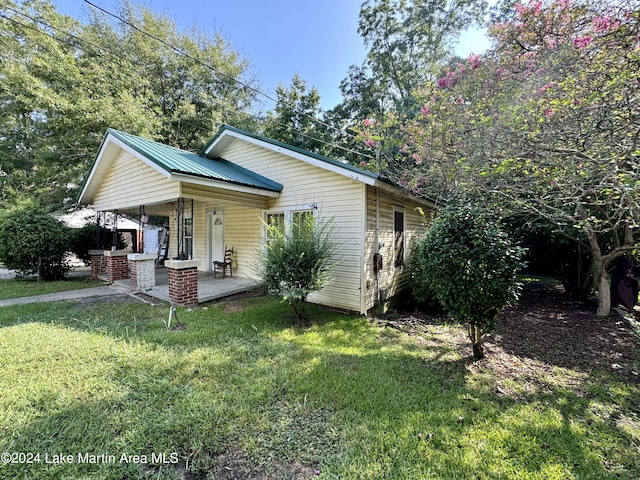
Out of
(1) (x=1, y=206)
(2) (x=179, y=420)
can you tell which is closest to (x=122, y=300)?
(2) (x=179, y=420)

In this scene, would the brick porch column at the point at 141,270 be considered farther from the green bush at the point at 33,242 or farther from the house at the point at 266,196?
the green bush at the point at 33,242

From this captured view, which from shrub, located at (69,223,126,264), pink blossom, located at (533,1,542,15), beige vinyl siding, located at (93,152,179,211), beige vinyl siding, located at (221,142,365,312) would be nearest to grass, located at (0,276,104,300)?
shrub, located at (69,223,126,264)

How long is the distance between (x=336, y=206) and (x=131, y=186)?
5.92 meters

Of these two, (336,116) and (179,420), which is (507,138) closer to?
(179,420)

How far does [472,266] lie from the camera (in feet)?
12.2

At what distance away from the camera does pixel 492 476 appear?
2.07 meters

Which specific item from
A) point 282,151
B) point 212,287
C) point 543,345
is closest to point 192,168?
point 282,151

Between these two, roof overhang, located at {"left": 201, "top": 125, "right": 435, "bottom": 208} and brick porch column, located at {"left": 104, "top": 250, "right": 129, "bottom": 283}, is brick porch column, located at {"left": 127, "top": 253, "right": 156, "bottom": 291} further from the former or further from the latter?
roof overhang, located at {"left": 201, "top": 125, "right": 435, "bottom": 208}

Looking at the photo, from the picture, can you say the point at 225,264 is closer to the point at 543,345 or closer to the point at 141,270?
the point at 141,270

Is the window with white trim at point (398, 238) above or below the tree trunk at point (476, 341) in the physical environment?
above

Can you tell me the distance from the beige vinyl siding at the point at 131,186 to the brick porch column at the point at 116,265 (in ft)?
4.98

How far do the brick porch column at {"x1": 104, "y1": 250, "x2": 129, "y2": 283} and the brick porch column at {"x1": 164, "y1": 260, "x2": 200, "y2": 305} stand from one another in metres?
3.95

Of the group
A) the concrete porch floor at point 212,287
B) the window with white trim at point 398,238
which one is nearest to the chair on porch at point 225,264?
the concrete porch floor at point 212,287

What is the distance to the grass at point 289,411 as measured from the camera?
2141 millimetres
